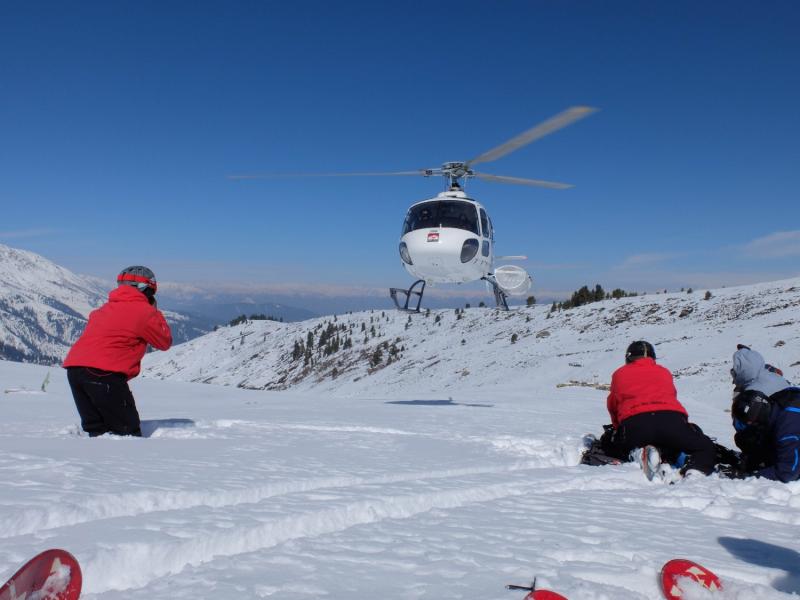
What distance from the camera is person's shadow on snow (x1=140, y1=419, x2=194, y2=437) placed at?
671cm

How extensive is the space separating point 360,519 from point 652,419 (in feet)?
12.4

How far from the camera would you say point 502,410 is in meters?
12.1

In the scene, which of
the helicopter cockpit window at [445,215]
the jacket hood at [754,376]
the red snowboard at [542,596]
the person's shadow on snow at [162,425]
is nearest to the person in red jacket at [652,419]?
the jacket hood at [754,376]

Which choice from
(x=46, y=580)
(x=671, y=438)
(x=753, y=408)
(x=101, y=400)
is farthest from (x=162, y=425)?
(x=753, y=408)

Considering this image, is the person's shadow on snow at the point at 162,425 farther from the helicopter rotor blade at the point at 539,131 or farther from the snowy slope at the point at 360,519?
the helicopter rotor blade at the point at 539,131

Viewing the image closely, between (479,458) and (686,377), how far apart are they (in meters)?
20.8

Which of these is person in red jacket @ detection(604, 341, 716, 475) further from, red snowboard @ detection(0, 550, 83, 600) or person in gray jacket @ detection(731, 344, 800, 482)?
red snowboard @ detection(0, 550, 83, 600)

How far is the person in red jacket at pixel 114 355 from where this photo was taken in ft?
19.5

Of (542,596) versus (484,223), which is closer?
(542,596)

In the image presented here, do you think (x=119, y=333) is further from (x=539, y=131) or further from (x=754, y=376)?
(x=539, y=131)

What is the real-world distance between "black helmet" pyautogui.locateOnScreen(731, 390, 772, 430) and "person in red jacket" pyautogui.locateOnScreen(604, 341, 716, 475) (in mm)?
449

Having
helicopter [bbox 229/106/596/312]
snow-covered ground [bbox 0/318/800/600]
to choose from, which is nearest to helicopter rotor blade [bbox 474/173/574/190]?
helicopter [bbox 229/106/596/312]

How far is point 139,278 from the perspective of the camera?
632 cm

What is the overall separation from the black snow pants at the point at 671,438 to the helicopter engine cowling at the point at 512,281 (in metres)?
8.99
